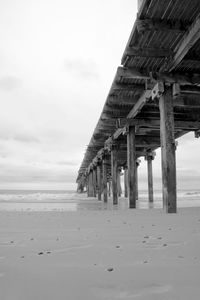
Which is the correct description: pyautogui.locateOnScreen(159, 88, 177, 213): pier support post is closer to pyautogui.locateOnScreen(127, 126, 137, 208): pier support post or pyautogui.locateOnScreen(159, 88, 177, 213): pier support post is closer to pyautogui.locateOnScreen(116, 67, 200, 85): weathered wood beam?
pyautogui.locateOnScreen(116, 67, 200, 85): weathered wood beam

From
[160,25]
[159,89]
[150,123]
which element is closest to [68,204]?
[150,123]

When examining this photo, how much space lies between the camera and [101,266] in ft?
7.70

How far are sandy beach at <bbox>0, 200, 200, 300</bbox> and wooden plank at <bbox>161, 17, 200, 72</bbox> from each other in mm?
3781

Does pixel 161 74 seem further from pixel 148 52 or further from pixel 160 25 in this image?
pixel 160 25

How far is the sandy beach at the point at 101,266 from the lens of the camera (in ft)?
5.80

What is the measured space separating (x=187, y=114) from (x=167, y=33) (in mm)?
6750

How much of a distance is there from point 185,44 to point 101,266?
5175 millimetres

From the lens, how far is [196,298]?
163 cm

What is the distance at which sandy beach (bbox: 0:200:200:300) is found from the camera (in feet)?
5.80

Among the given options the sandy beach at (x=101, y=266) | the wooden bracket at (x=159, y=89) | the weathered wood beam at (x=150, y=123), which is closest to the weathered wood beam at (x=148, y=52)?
the wooden bracket at (x=159, y=89)

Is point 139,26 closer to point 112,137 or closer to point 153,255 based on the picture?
point 153,255

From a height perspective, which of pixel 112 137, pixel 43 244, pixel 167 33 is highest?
pixel 167 33

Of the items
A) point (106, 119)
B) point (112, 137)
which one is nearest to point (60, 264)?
point (106, 119)

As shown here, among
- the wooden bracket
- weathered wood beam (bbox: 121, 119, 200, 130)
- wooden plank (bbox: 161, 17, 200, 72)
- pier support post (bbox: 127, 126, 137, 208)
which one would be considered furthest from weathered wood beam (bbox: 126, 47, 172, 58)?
pier support post (bbox: 127, 126, 137, 208)
